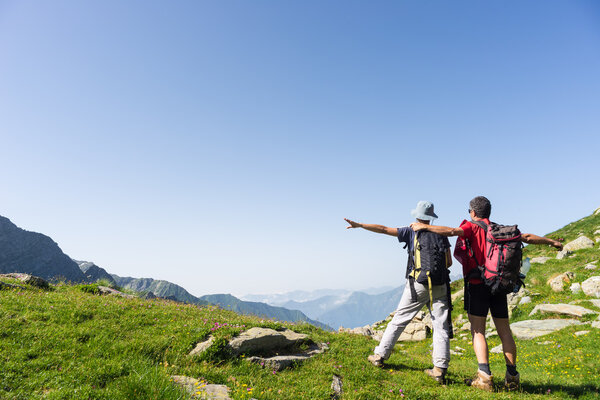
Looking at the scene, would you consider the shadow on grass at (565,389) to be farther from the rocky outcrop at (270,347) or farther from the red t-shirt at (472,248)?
the rocky outcrop at (270,347)

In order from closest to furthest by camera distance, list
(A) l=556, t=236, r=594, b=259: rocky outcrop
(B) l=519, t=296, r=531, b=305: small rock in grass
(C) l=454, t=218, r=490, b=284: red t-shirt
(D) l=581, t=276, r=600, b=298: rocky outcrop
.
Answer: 1. (C) l=454, t=218, r=490, b=284: red t-shirt
2. (D) l=581, t=276, r=600, b=298: rocky outcrop
3. (B) l=519, t=296, r=531, b=305: small rock in grass
4. (A) l=556, t=236, r=594, b=259: rocky outcrop

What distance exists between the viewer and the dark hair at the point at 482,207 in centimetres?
665

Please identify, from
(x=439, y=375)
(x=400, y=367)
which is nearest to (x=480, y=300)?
(x=439, y=375)

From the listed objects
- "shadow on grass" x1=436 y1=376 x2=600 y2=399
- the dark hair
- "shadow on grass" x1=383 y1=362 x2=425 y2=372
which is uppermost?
the dark hair

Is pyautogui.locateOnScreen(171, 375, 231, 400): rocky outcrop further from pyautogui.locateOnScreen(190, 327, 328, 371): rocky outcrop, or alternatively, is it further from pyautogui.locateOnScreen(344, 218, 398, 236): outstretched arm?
pyautogui.locateOnScreen(344, 218, 398, 236): outstretched arm

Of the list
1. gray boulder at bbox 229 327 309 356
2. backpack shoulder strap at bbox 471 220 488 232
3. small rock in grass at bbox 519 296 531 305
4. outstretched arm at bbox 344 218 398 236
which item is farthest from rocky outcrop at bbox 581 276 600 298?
gray boulder at bbox 229 327 309 356

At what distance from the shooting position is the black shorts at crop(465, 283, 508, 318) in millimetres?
6199

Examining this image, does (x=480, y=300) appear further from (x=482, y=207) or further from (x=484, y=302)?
(x=482, y=207)

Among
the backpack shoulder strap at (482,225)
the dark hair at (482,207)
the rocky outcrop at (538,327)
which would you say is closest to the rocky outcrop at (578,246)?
the rocky outcrop at (538,327)

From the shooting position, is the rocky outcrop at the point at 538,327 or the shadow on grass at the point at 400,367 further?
the rocky outcrop at the point at 538,327

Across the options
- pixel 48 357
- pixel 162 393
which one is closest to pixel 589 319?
pixel 162 393

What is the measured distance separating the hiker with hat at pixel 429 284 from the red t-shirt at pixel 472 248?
271 millimetres

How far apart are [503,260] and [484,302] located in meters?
1.05

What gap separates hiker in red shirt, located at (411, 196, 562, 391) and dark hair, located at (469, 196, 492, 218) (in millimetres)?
73
